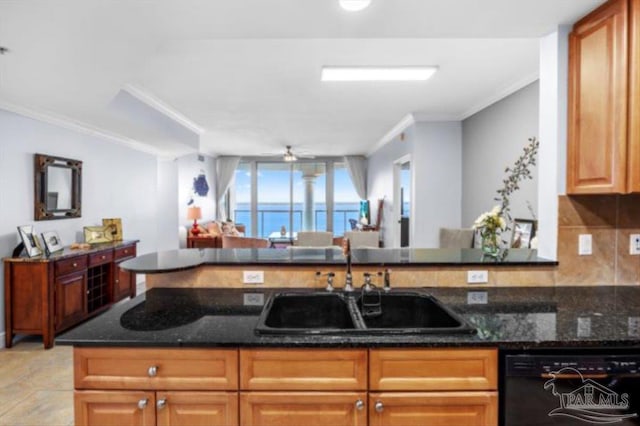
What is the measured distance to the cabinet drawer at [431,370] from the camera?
1261 mm

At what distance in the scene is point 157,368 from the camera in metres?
1.27

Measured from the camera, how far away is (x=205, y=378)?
1277 mm

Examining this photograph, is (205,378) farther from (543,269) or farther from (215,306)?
(543,269)

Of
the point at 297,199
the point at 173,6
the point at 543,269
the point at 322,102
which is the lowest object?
the point at 543,269

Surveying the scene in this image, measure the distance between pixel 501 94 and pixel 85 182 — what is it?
5.00 m

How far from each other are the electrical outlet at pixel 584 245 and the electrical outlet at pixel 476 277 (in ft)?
1.72

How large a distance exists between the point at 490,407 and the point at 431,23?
180 cm

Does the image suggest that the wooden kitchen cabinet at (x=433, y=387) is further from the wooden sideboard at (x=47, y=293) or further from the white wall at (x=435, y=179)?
the white wall at (x=435, y=179)

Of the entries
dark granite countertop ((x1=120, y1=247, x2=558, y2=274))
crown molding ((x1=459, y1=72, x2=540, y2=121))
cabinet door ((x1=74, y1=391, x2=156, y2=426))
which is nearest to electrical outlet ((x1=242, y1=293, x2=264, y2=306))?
dark granite countertop ((x1=120, y1=247, x2=558, y2=274))

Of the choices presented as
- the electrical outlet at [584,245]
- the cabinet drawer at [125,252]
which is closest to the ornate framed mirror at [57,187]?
the cabinet drawer at [125,252]

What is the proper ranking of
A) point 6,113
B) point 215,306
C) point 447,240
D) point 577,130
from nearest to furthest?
1. point 215,306
2. point 577,130
3. point 6,113
4. point 447,240

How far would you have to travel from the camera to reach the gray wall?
339 centimetres

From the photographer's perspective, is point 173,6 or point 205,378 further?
point 173,6

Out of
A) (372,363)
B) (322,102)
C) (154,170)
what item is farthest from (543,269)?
(154,170)
